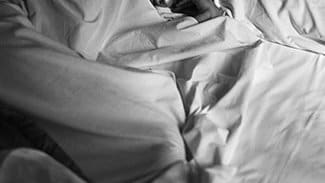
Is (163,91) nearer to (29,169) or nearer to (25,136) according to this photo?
(25,136)

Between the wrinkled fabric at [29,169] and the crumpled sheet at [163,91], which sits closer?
the wrinkled fabric at [29,169]

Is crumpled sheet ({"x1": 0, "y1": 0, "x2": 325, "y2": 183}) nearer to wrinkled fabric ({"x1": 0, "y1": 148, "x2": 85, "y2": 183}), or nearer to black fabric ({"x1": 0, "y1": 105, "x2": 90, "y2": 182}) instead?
black fabric ({"x1": 0, "y1": 105, "x2": 90, "y2": 182})

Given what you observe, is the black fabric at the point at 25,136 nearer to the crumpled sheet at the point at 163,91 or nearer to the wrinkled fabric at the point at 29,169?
the crumpled sheet at the point at 163,91

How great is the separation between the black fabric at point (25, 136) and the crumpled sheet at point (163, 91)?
0.02 metres

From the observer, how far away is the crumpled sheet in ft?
2.77

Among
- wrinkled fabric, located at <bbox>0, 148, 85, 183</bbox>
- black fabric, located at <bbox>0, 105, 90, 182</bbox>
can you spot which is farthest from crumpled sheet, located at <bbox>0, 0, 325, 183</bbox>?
wrinkled fabric, located at <bbox>0, 148, 85, 183</bbox>

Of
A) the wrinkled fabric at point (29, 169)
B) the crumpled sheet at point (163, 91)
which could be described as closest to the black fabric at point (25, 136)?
the crumpled sheet at point (163, 91)

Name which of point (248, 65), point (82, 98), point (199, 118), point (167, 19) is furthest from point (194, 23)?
point (82, 98)

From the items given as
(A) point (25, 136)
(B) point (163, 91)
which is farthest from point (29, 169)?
(B) point (163, 91)

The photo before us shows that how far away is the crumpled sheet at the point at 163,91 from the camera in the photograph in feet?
2.77

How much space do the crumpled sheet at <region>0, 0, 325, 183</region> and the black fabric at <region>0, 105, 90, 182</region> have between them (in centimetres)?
2

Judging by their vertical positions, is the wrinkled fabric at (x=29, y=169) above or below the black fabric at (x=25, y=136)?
above

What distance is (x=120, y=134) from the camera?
85 centimetres

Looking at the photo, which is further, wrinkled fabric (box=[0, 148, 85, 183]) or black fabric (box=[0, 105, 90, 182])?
black fabric (box=[0, 105, 90, 182])
